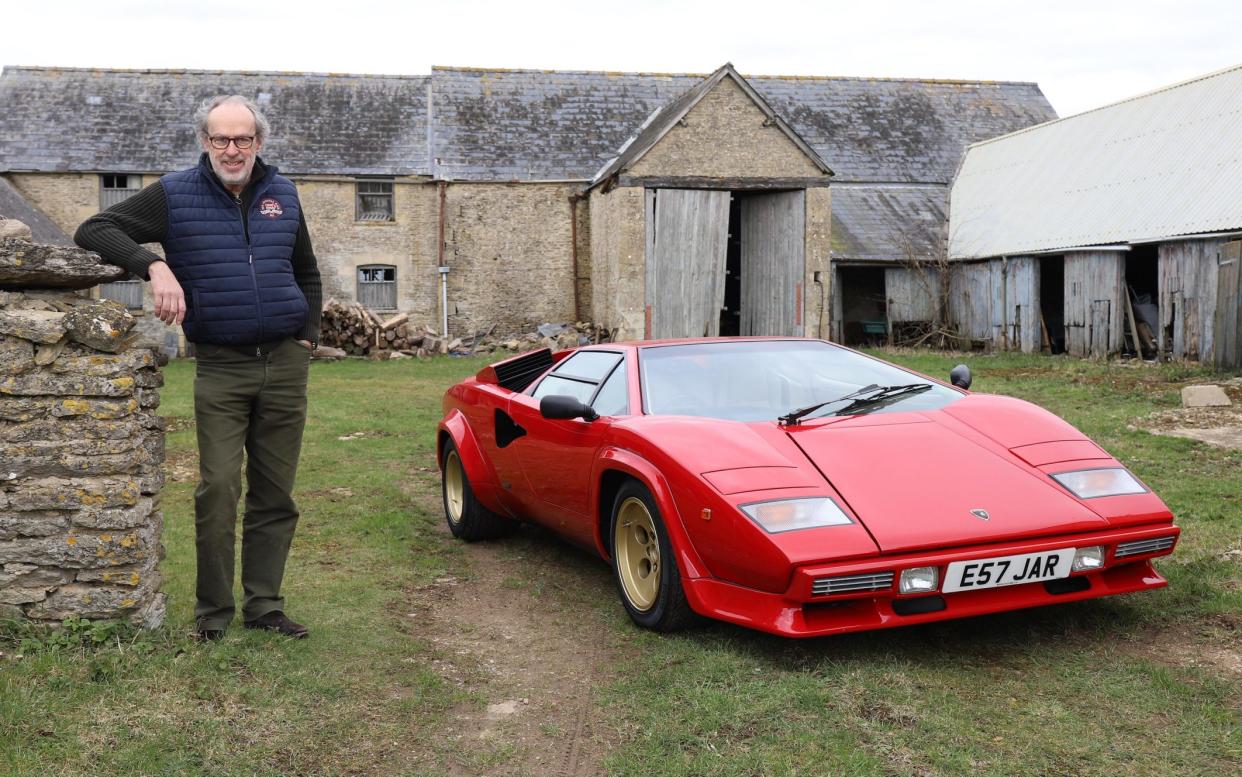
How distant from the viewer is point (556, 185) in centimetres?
2800

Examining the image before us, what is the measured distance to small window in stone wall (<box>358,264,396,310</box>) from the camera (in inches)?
1107

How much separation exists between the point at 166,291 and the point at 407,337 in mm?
22152

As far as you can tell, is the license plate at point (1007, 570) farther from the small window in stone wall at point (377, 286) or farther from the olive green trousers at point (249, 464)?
the small window in stone wall at point (377, 286)

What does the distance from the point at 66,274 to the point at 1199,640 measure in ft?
15.4

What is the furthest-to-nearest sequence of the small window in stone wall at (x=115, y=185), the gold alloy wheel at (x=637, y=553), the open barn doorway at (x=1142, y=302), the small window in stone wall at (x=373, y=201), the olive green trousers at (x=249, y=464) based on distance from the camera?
the small window in stone wall at (x=373, y=201) → the small window in stone wall at (x=115, y=185) → the open barn doorway at (x=1142, y=302) → the gold alloy wheel at (x=637, y=553) → the olive green trousers at (x=249, y=464)

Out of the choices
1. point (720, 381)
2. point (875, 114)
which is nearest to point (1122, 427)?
point (720, 381)

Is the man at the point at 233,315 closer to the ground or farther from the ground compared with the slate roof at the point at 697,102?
closer to the ground

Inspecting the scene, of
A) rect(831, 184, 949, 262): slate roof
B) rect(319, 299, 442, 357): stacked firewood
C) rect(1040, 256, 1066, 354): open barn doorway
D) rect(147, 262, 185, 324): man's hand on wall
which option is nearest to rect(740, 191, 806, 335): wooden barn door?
rect(831, 184, 949, 262): slate roof

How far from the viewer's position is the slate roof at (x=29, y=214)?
79.4 ft

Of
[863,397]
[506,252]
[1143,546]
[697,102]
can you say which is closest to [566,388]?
[863,397]

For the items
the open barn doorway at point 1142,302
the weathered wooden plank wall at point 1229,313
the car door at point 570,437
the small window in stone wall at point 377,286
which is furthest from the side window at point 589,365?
the small window in stone wall at point 377,286

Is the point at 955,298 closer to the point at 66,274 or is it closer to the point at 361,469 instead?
the point at 361,469

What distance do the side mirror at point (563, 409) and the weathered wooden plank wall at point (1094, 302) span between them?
694 inches

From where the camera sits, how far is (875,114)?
31.5m
